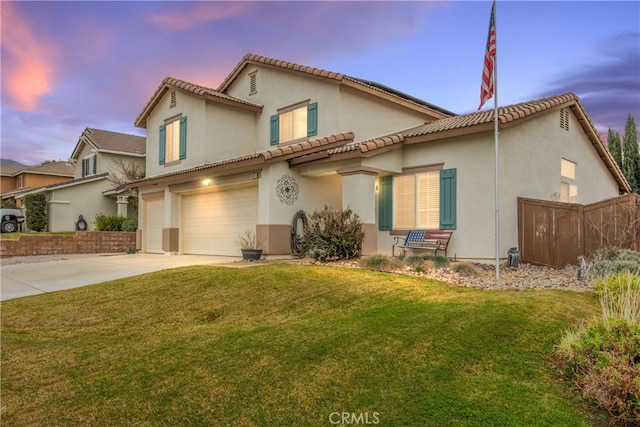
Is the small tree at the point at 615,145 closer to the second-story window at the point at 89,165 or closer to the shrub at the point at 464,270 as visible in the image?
the shrub at the point at 464,270

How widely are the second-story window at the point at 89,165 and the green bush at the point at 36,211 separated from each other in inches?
166

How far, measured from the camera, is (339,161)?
43.3 feet

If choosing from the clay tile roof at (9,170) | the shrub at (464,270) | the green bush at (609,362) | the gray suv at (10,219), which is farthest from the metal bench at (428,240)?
the clay tile roof at (9,170)

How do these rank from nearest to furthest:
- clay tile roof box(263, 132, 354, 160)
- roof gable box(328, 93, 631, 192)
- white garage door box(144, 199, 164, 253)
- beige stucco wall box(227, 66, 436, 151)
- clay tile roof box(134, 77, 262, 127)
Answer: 1. roof gable box(328, 93, 631, 192)
2. clay tile roof box(263, 132, 354, 160)
3. beige stucco wall box(227, 66, 436, 151)
4. clay tile roof box(134, 77, 262, 127)
5. white garage door box(144, 199, 164, 253)

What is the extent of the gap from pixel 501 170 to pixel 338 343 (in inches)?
342

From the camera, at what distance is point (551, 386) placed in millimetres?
3869

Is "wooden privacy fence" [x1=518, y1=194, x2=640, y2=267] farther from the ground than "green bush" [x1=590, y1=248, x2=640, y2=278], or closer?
farther from the ground

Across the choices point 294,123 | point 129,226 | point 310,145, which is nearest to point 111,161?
point 129,226

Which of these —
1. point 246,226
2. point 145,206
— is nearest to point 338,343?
point 246,226

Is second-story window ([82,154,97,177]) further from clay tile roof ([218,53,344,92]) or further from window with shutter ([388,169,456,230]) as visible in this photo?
window with shutter ([388,169,456,230])

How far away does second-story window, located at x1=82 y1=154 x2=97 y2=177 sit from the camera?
2977 cm

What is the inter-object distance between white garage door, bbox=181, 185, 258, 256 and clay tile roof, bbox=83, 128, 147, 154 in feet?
45.8

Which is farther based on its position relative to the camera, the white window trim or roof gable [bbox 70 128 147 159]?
roof gable [bbox 70 128 147 159]

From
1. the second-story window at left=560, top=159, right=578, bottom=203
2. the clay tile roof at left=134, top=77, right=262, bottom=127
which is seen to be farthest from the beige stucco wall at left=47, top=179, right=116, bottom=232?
the second-story window at left=560, top=159, right=578, bottom=203
